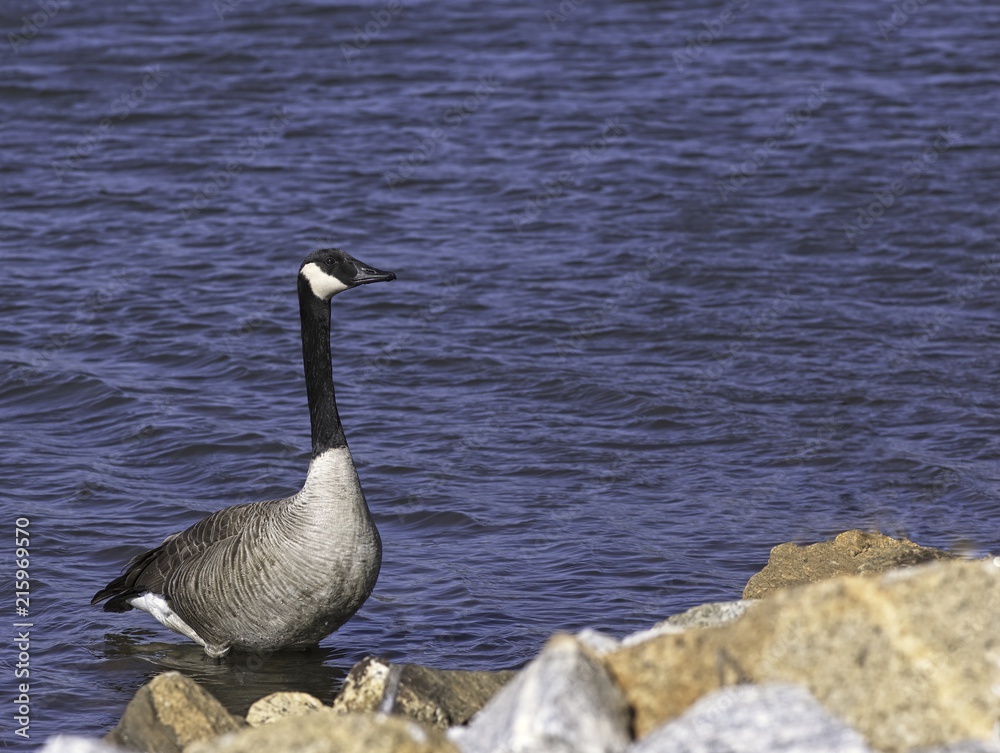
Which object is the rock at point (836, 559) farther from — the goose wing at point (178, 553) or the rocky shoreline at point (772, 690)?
the goose wing at point (178, 553)

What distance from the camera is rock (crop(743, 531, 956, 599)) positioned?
745cm

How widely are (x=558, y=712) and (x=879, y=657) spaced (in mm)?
1039

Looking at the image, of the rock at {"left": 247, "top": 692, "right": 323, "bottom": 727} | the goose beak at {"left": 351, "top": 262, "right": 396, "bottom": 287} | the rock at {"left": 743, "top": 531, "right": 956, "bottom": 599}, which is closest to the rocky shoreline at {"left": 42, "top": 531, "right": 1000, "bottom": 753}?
the rock at {"left": 247, "top": 692, "right": 323, "bottom": 727}

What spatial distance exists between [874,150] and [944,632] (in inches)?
561

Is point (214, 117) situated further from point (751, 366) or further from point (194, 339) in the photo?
point (751, 366)

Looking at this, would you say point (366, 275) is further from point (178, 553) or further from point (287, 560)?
point (178, 553)

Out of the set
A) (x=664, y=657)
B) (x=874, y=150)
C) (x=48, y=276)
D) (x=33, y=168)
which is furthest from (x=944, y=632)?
(x=33, y=168)

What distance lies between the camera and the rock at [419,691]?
19.6ft

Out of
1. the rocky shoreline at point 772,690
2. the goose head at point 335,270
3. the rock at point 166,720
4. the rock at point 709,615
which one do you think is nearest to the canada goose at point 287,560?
the goose head at point 335,270

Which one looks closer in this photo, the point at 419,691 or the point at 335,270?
the point at 419,691

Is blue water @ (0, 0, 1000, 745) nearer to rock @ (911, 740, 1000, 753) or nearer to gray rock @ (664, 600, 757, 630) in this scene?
gray rock @ (664, 600, 757, 630)

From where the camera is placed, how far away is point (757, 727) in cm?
435

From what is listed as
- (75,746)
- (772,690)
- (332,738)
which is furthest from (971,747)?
(75,746)

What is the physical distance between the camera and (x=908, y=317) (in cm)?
1395
